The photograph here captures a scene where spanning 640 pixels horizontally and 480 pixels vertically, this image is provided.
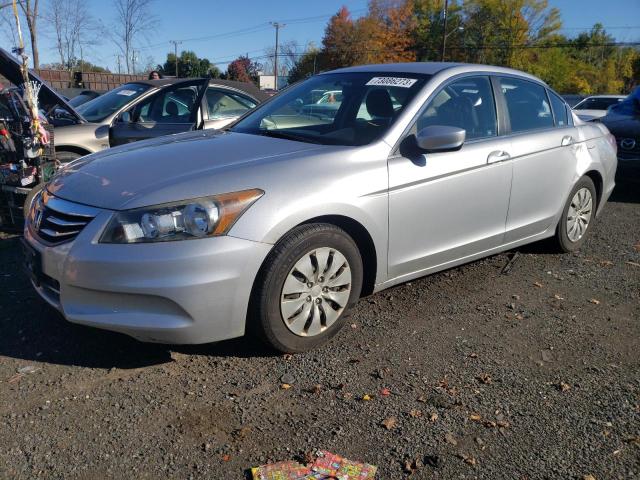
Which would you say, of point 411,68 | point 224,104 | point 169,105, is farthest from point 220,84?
point 411,68

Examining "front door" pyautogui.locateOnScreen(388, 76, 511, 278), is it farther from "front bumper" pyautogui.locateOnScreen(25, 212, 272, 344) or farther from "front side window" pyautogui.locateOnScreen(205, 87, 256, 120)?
"front side window" pyautogui.locateOnScreen(205, 87, 256, 120)

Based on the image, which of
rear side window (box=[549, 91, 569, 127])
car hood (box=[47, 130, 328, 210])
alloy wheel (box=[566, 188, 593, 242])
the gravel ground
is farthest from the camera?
alloy wheel (box=[566, 188, 593, 242])

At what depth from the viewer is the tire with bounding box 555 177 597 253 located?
5.21m

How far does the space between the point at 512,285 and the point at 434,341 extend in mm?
1359

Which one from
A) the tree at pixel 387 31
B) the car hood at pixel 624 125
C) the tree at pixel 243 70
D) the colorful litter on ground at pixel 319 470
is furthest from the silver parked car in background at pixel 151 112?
the tree at pixel 243 70

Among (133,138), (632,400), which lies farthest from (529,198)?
(133,138)

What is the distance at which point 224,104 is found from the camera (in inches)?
299

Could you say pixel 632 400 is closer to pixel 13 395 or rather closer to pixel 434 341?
pixel 434 341

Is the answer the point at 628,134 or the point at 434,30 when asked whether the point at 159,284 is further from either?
the point at 434,30

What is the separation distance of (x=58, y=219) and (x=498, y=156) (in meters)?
2.98

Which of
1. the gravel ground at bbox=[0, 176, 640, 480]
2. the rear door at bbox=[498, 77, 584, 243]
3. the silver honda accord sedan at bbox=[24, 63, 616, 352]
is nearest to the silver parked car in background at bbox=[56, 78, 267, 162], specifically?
the silver honda accord sedan at bbox=[24, 63, 616, 352]

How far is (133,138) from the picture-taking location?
6637mm

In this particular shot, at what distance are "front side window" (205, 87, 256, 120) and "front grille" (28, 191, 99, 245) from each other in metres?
4.12

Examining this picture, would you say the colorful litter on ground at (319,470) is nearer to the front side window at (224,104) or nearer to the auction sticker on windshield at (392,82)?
the auction sticker on windshield at (392,82)
